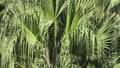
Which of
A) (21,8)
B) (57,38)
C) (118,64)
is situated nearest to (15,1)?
(21,8)

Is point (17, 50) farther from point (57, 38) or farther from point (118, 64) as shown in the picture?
point (118, 64)

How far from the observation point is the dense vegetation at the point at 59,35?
17.7ft

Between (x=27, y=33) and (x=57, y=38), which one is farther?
(x=57, y=38)

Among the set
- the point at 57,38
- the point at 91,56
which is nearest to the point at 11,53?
the point at 57,38

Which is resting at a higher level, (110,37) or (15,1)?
(15,1)

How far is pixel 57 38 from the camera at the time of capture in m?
5.80

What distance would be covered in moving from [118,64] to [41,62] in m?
1.30

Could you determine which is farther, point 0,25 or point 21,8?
point 0,25

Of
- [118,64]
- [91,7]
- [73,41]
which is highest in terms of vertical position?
[91,7]

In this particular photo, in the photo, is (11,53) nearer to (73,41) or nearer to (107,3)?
(73,41)

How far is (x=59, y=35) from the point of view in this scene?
5816 mm

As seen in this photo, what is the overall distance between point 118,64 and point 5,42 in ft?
6.34

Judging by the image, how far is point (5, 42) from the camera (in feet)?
18.5

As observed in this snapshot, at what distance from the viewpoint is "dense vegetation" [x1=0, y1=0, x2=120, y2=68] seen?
539 cm
